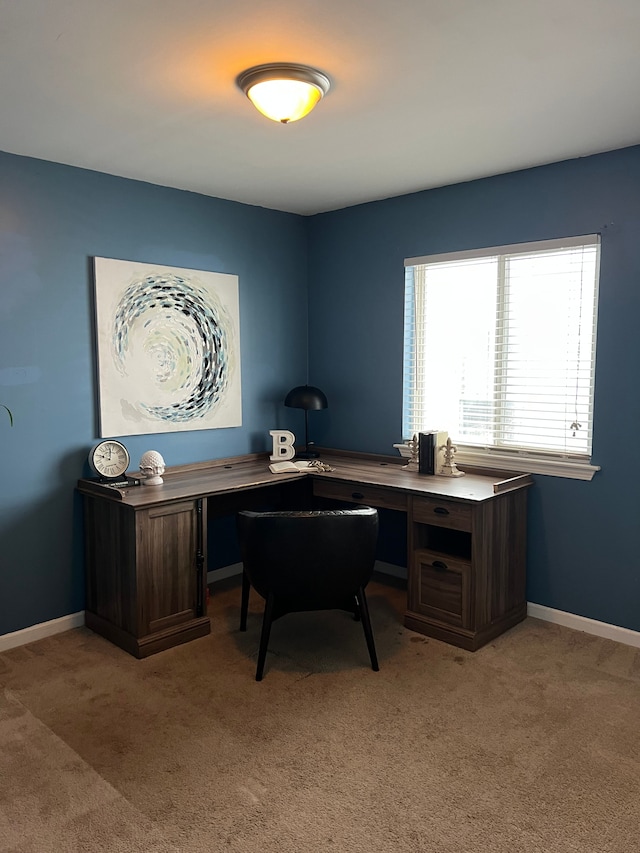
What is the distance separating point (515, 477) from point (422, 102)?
192 centimetres

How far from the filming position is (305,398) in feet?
13.7

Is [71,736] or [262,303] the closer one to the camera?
[71,736]

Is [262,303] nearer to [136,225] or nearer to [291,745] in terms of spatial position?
[136,225]

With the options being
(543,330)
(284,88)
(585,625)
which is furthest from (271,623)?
(284,88)

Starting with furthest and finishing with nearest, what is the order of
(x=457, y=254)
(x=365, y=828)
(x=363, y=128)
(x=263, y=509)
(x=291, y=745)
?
(x=263, y=509)
(x=457, y=254)
(x=363, y=128)
(x=291, y=745)
(x=365, y=828)

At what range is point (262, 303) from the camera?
4355 mm

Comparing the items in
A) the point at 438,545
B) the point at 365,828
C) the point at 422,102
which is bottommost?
the point at 365,828

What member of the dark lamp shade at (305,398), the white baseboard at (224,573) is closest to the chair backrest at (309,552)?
the white baseboard at (224,573)

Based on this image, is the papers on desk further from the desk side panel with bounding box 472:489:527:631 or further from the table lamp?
the desk side panel with bounding box 472:489:527:631

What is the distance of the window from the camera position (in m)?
3.36

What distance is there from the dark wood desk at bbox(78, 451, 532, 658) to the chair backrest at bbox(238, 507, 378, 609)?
47 centimetres

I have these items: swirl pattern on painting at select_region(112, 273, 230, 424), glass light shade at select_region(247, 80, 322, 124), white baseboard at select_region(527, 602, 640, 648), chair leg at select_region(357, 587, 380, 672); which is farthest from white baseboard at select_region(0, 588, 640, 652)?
glass light shade at select_region(247, 80, 322, 124)

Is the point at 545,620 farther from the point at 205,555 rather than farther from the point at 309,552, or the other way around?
Answer: the point at 205,555

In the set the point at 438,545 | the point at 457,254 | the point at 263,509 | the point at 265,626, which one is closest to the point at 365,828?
the point at 265,626
